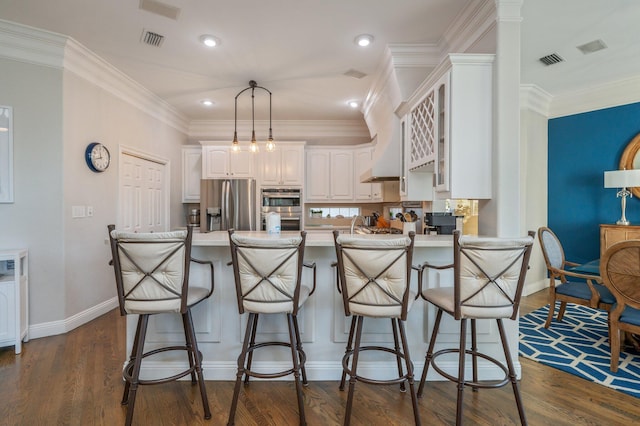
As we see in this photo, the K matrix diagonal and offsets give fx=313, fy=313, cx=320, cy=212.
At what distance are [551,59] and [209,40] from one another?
11.9ft

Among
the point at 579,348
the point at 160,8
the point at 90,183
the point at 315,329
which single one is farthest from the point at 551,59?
the point at 90,183

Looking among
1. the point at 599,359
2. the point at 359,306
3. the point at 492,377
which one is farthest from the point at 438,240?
the point at 599,359

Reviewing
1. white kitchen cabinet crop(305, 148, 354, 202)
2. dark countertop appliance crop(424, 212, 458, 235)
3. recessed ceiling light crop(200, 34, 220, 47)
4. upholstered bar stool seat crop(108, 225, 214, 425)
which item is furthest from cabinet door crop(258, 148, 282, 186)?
upholstered bar stool seat crop(108, 225, 214, 425)

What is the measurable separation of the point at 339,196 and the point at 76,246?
375 centimetres

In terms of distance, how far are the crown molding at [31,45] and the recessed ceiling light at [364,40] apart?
9.05 feet

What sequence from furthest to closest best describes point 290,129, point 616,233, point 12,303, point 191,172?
point 290,129 < point 191,172 < point 616,233 < point 12,303

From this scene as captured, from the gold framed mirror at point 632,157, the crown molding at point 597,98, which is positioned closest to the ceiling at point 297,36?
the crown molding at point 597,98

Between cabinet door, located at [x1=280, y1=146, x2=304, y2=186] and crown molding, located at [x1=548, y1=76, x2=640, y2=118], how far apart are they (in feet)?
12.9

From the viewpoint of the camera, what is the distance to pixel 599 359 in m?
2.56

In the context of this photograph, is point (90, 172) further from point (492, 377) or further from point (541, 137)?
point (541, 137)

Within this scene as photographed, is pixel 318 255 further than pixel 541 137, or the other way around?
pixel 541 137

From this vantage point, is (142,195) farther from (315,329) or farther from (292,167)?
(315,329)

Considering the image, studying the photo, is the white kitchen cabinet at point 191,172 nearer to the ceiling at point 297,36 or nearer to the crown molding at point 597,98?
the ceiling at point 297,36

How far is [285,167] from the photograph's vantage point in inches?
212
